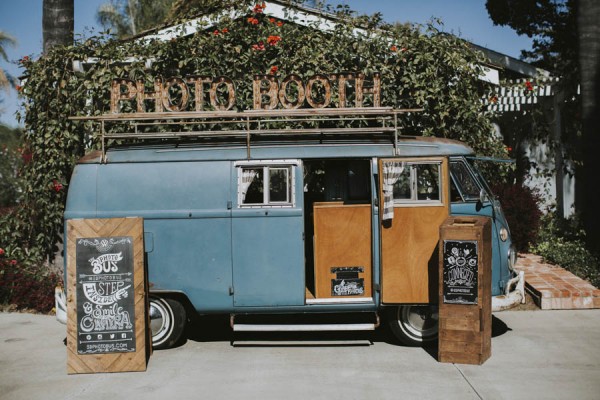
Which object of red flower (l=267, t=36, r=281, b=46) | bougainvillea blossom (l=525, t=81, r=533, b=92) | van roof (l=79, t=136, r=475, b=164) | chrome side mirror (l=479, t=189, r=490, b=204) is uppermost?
red flower (l=267, t=36, r=281, b=46)

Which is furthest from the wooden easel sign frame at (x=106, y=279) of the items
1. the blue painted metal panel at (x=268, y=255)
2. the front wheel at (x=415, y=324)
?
the front wheel at (x=415, y=324)

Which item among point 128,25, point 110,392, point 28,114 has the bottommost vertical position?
point 110,392

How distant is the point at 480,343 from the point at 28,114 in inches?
301

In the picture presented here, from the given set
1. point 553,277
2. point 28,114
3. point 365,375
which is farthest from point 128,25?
point 365,375

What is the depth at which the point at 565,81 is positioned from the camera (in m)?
12.6

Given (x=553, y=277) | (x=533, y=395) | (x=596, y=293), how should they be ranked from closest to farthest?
(x=533, y=395)
(x=596, y=293)
(x=553, y=277)

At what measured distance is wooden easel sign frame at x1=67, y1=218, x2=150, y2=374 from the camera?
23.1ft

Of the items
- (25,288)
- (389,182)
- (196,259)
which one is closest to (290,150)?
(389,182)

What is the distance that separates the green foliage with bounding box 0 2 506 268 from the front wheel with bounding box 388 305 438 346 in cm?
369

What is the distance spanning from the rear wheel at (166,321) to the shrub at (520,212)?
20.9 feet

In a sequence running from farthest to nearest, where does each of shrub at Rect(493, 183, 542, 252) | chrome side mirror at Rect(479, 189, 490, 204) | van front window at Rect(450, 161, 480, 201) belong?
shrub at Rect(493, 183, 542, 252) → van front window at Rect(450, 161, 480, 201) → chrome side mirror at Rect(479, 189, 490, 204)

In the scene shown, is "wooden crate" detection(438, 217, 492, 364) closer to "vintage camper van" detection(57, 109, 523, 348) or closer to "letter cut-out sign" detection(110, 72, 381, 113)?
"vintage camper van" detection(57, 109, 523, 348)

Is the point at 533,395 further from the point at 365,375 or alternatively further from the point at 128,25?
the point at 128,25

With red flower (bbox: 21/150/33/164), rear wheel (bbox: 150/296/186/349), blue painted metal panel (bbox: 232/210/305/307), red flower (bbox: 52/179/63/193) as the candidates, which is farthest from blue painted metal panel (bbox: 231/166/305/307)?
red flower (bbox: 21/150/33/164)
